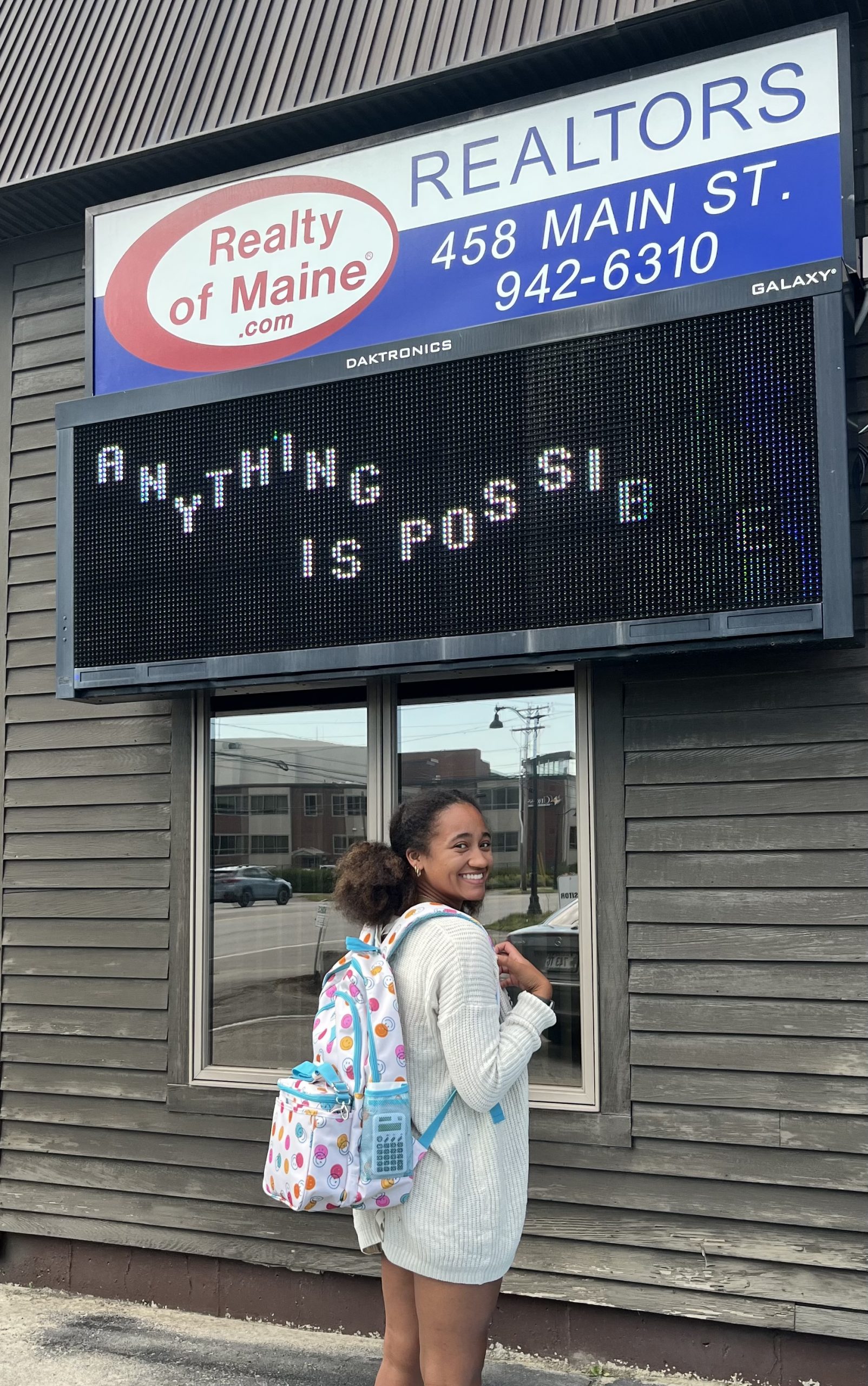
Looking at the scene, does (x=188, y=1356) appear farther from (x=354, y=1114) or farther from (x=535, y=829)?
(x=354, y=1114)

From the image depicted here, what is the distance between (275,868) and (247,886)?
167mm

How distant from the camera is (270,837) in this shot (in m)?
5.32

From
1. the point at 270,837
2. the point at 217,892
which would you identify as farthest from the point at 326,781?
the point at 217,892

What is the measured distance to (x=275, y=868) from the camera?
5.31 m

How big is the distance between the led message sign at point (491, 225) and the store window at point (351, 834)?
4.44 ft

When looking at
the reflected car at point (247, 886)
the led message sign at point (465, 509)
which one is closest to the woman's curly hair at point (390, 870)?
the led message sign at point (465, 509)

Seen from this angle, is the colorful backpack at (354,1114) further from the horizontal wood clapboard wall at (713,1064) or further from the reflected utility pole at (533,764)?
the reflected utility pole at (533,764)

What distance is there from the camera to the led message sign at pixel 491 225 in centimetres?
436

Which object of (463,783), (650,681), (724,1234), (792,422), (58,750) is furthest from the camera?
(58,750)

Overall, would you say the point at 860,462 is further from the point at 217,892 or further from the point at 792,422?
the point at 217,892

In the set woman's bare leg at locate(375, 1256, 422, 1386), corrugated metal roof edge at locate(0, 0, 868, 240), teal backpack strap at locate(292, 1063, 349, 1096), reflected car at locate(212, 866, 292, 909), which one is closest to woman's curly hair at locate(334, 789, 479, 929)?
teal backpack strap at locate(292, 1063, 349, 1096)

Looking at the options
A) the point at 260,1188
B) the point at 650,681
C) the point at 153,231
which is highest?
the point at 153,231

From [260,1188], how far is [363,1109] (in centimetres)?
251

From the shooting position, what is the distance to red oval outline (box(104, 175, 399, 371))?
202 inches
